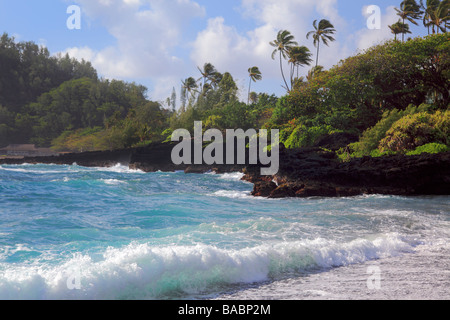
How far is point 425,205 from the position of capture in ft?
44.5

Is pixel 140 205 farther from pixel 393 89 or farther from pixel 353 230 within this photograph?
pixel 393 89

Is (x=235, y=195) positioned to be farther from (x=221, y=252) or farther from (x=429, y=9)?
(x=429, y=9)

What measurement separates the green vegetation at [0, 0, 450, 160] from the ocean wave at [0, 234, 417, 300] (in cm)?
1542

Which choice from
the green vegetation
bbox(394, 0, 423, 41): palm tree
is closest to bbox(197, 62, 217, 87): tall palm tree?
the green vegetation

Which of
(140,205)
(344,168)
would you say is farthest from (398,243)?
(344,168)

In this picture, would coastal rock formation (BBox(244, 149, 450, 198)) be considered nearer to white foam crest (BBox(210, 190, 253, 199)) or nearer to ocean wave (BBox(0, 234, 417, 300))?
white foam crest (BBox(210, 190, 253, 199))

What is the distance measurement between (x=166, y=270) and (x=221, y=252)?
101cm

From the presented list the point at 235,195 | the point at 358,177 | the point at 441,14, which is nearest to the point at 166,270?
the point at 235,195

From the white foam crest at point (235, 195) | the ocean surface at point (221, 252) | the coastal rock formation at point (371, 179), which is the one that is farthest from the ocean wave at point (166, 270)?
the coastal rock formation at point (371, 179)

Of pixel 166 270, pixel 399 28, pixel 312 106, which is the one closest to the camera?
pixel 166 270

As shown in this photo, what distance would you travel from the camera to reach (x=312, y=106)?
33406 mm

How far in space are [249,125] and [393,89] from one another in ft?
60.0

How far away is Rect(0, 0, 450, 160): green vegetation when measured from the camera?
22.6m

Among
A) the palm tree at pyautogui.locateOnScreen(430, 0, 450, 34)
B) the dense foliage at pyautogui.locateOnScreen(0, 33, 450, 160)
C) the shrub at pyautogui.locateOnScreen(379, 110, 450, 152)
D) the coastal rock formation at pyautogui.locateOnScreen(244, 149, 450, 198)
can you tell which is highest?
the palm tree at pyautogui.locateOnScreen(430, 0, 450, 34)
